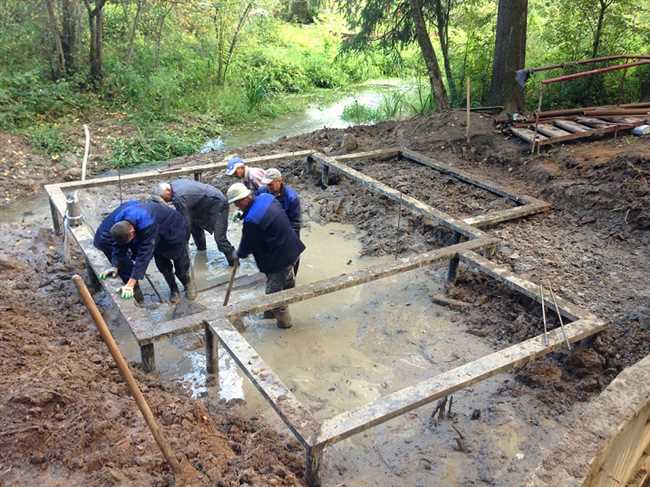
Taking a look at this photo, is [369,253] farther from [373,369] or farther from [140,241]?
[140,241]

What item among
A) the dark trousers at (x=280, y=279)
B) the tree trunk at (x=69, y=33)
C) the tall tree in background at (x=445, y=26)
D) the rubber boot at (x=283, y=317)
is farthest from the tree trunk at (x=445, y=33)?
the rubber boot at (x=283, y=317)

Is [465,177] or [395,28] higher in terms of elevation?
[395,28]

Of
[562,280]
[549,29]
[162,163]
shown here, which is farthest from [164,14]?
[562,280]

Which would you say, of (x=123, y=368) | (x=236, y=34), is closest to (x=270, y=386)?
(x=123, y=368)

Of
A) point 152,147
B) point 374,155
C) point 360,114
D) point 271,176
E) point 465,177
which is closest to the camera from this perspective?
point 271,176

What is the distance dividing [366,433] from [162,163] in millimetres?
7943

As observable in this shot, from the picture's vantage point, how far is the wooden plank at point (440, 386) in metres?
3.48

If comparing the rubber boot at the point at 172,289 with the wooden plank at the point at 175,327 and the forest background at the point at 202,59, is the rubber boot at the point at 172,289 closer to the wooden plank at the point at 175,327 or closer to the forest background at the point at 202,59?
the wooden plank at the point at 175,327

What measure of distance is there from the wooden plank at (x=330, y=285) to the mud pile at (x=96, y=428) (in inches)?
33.7

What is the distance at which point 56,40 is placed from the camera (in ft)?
41.1

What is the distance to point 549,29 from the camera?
38.5 feet

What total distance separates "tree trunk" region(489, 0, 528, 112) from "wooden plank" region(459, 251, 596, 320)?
543cm

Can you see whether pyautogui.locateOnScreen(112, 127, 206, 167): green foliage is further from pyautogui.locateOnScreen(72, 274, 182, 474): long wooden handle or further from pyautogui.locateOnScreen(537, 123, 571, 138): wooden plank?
pyautogui.locateOnScreen(72, 274, 182, 474): long wooden handle

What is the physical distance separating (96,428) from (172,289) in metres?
2.78
